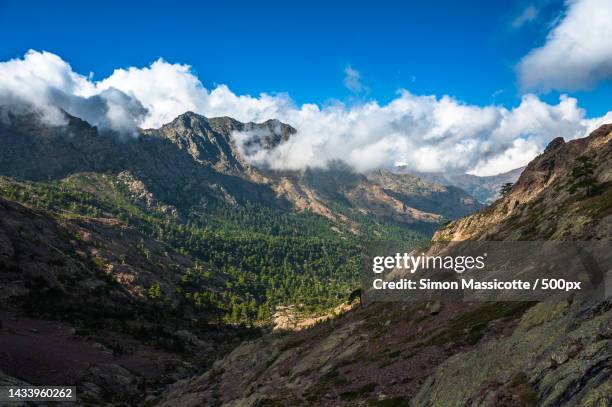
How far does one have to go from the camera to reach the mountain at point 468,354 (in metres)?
21.3

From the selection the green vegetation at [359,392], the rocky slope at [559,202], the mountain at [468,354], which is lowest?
the green vegetation at [359,392]

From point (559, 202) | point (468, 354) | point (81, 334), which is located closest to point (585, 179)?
point (559, 202)

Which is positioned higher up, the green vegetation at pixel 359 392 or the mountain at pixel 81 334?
the mountain at pixel 81 334

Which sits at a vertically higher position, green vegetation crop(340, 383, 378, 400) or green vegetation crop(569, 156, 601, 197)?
green vegetation crop(569, 156, 601, 197)

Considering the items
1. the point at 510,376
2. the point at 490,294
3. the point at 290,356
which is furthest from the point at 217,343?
the point at 510,376

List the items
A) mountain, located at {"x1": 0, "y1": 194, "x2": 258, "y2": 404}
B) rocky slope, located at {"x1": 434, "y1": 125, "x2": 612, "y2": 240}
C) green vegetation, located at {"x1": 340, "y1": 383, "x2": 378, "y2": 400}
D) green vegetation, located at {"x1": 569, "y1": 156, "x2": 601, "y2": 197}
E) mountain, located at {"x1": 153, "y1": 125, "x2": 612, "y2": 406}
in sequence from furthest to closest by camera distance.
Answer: mountain, located at {"x1": 0, "y1": 194, "x2": 258, "y2": 404} < green vegetation, located at {"x1": 569, "y1": 156, "x2": 601, "y2": 197} < rocky slope, located at {"x1": 434, "y1": 125, "x2": 612, "y2": 240} < green vegetation, located at {"x1": 340, "y1": 383, "x2": 378, "y2": 400} < mountain, located at {"x1": 153, "y1": 125, "x2": 612, "y2": 406}

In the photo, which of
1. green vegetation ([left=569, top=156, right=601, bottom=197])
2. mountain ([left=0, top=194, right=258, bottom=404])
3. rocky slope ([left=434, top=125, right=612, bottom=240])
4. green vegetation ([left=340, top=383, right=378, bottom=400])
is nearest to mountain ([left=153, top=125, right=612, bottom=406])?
green vegetation ([left=340, top=383, right=378, bottom=400])

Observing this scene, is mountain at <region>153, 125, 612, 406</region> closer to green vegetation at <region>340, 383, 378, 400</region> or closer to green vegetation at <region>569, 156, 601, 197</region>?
green vegetation at <region>340, 383, 378, 400</region>

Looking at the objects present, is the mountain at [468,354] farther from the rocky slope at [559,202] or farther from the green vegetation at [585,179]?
the rocky slope at [559,202]

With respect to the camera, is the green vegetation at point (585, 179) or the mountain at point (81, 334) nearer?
the green vegetation at point (585, 179)

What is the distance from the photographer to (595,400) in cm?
1585

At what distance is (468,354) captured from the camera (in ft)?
101

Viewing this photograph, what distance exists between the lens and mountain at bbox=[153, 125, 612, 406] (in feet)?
69.8

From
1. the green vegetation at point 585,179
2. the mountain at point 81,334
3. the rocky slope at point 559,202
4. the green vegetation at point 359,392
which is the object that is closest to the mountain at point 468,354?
the green vegetation at point 359,392
